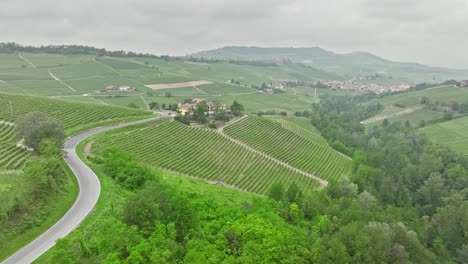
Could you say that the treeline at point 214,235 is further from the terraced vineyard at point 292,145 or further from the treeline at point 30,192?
the terraced vineyard at point 292,145

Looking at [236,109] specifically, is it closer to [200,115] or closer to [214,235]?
[200,115]

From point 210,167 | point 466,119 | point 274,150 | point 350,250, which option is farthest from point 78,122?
point 466,119

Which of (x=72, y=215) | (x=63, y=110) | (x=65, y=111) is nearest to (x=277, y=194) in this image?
(x=72, y=215)

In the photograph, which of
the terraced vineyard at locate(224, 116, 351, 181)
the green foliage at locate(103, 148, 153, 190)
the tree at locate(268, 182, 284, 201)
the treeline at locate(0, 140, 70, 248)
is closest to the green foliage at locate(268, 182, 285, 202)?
the tree at locate(268, 182, 284, 201)

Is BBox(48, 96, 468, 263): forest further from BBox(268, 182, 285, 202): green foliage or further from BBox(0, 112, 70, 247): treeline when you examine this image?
BBox(0, 112, 70, 247): treeline

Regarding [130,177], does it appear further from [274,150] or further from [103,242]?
[274,150]

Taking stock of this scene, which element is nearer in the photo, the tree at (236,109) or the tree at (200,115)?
the tree at (200,115)

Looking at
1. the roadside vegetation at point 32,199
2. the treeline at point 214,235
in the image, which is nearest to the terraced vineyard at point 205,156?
the treeline at point 214,235
